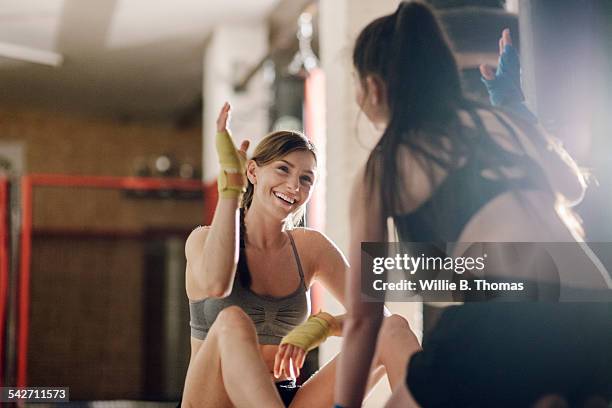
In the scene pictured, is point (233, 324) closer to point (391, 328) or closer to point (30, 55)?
point (391, 328)

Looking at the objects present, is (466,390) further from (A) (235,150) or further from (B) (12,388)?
(B) (12,388)

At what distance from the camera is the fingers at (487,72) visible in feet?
5.39

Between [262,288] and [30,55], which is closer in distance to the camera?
[262,288]

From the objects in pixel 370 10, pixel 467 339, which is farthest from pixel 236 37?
pixel 467 339

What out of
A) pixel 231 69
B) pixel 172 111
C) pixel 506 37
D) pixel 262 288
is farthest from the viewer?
pixel 172 111

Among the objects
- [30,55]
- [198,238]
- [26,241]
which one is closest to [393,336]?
[198,238]

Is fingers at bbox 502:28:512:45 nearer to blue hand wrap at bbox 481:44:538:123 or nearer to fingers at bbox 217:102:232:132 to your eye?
blue hand wrap at bbox 481:44:538:123

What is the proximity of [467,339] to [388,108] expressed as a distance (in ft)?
1.78

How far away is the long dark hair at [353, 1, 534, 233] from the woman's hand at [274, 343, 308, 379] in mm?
353

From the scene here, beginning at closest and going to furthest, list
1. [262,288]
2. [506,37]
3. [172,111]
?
[262,288], [506,37], [172,111]

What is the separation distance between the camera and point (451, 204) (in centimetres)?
152

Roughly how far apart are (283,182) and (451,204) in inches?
15.1

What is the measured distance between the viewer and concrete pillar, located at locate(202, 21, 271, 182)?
2.33 metres

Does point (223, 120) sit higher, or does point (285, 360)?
point (223, 120)
